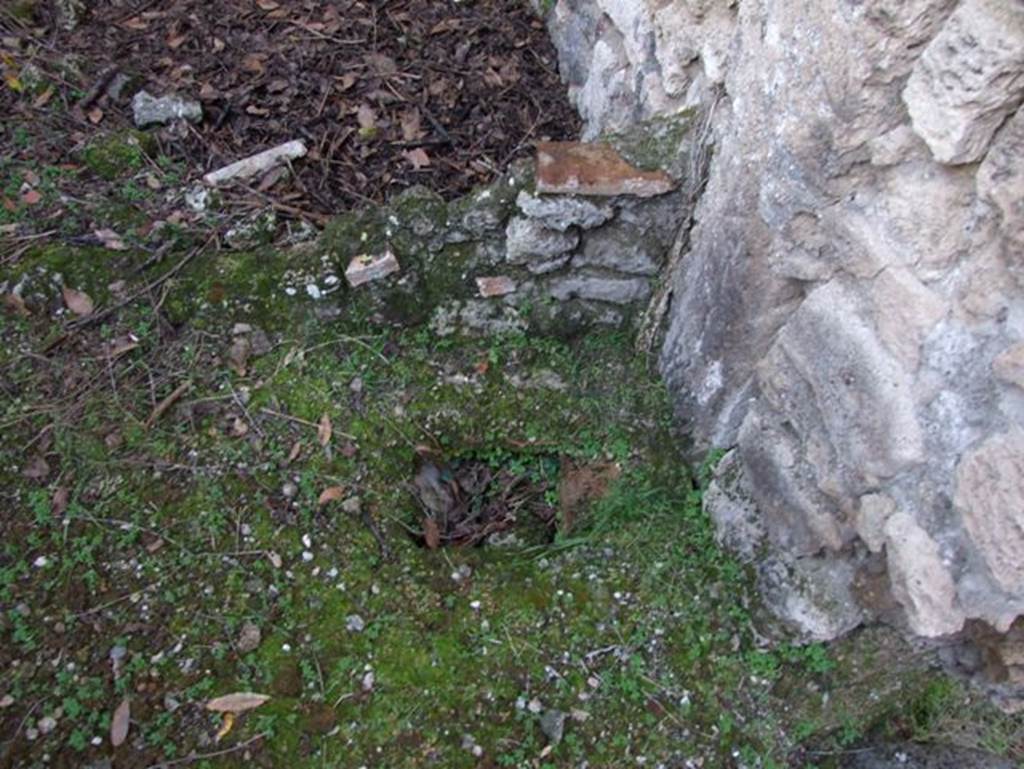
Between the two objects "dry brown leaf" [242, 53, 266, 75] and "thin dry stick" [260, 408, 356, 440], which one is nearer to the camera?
"thin dry stick" [260, 408, 356, 440]

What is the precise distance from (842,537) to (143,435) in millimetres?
2073

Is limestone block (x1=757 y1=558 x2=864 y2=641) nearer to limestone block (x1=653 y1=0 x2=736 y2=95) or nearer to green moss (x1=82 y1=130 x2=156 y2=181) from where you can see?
limestone block (x1=653 y1=0 x2=736 y2=95)

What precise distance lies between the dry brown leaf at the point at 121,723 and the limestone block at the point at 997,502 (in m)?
2.06

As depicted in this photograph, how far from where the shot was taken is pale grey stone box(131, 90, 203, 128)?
3449 mm

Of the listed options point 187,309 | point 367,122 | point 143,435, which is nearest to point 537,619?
point 143,435

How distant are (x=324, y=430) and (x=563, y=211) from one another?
1.03 meters

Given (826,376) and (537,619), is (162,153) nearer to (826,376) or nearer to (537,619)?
(537,619)

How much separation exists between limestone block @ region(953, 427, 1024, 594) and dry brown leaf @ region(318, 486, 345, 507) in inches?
67.1

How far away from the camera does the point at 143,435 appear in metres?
2.72

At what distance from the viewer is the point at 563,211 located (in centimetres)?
262

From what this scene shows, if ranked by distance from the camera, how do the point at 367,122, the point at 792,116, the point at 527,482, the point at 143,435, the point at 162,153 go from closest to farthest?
the point at 792,116, the point at 143,435, the point at 527,482, the point at 162,153, the point at 367,122

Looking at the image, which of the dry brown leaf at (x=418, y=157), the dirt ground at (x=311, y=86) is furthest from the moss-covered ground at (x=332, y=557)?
the dry brown leaf at (x=418, y=157)

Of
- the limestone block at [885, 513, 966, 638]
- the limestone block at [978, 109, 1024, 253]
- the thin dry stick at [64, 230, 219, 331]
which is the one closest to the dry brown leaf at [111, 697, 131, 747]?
the thin dry stick at [64, 230, 219, 331]

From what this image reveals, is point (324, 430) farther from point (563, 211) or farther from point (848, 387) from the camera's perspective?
point (848, 387)
